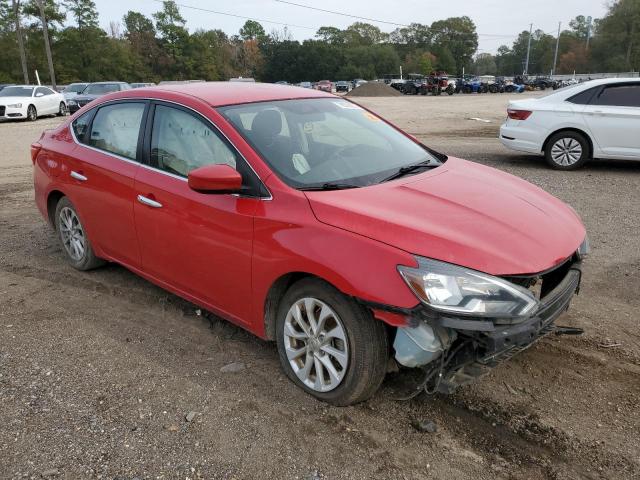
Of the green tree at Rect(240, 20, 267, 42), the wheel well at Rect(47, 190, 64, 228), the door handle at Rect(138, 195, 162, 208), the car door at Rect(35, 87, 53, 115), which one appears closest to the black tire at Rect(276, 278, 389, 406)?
the door handle at Rect(138, 195, 162, 208)

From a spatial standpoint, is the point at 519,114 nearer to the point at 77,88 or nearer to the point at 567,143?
the point at 567,143

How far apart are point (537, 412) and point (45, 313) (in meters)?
3.53

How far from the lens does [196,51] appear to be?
94562 mm

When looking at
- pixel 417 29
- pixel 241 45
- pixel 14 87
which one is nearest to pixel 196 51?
pixel 241 45

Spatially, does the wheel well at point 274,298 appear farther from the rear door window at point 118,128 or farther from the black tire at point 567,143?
the black tire at point 567,143

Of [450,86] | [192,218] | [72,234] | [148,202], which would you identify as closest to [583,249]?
[192,218]

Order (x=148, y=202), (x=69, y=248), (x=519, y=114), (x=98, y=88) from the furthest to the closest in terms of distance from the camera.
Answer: (x=98, y=88) → (x=519, y=114) → (x=69, y=248) → (x=148, y=202)

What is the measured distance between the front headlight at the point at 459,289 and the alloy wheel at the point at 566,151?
25.1ft

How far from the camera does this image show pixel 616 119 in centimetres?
872

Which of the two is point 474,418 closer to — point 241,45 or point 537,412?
point 537,412

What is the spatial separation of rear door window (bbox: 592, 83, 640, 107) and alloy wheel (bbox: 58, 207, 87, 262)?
319 inches

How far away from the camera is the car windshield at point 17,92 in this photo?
20509mm

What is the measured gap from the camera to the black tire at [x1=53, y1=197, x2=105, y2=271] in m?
4.70

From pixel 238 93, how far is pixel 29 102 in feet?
64.7
